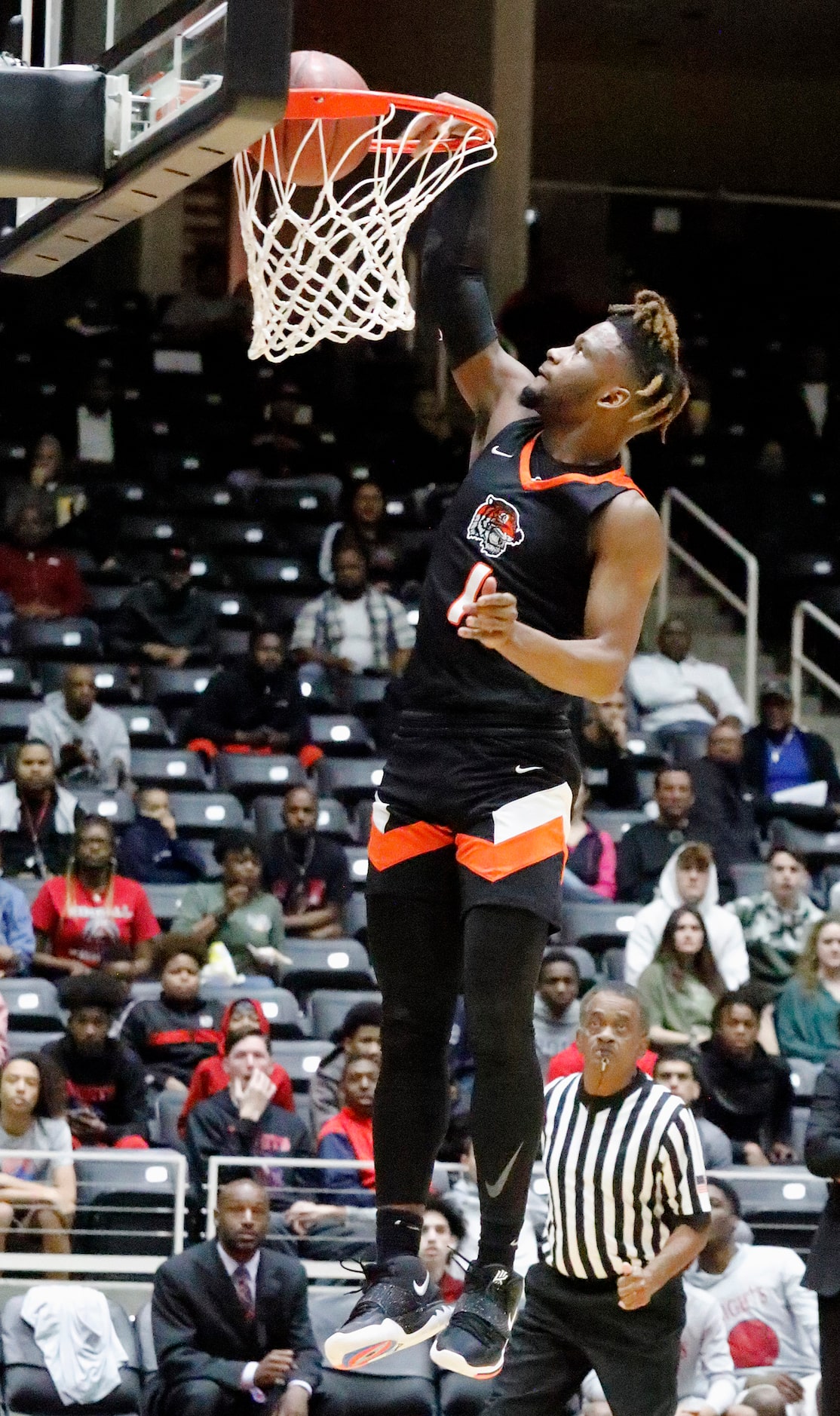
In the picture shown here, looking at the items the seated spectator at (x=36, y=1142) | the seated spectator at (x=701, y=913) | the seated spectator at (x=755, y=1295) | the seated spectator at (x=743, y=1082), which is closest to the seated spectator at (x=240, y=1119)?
the seated spectator at (x=36, y=1142)

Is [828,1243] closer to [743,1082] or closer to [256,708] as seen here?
[743,1082]

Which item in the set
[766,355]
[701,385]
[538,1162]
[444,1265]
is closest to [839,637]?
[701,385]

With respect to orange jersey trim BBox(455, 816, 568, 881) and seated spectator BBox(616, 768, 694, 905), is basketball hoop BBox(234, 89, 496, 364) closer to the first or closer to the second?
orange jersey trim BBox(455, 816, 568, 881)

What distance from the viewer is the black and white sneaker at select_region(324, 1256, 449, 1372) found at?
4070 millimetres

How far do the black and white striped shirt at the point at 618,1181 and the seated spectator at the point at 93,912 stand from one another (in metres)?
3.65

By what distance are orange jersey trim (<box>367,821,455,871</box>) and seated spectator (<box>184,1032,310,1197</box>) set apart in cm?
443

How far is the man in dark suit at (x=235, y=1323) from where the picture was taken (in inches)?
306

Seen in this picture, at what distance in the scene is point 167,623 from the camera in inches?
506

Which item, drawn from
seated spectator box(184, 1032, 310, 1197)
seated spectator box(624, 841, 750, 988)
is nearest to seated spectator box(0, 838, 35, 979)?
seated spectator box(184, 1032, 310, 1197)

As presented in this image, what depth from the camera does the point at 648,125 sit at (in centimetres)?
2022

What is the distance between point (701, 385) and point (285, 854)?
711 centimetres

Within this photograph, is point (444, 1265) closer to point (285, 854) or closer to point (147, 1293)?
point (147, 1293)

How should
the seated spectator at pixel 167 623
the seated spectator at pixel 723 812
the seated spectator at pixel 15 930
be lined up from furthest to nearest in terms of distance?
1. the seated spectator at pixel 167 623
2. the seated spectator at pixel 723 812
3. the seated spectator at pixel 15 930

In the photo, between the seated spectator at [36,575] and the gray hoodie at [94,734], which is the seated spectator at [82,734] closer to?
the gray hoodie at [94,734]
